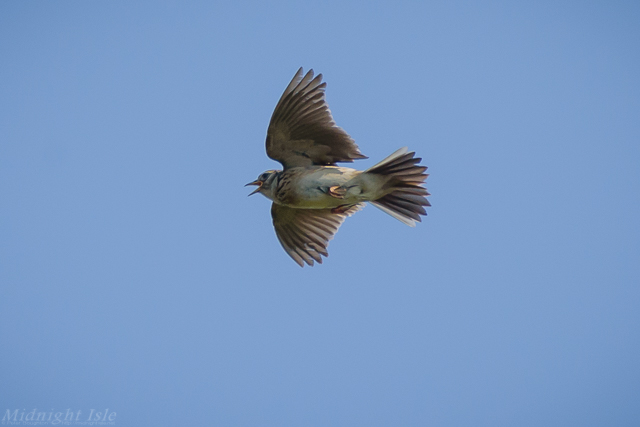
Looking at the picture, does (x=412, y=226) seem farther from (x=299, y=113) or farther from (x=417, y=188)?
(x=299, y=113)

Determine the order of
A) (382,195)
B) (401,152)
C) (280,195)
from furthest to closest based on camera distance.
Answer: (280,195)
(382,195)
(401,152)

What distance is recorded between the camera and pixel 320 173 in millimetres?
7230

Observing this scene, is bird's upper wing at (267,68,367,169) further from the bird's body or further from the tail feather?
the tail feather

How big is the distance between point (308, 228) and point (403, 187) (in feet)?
5.59

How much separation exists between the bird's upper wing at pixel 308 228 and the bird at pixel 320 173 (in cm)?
1

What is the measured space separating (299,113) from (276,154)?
26.3 inches

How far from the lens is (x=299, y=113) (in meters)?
7.15

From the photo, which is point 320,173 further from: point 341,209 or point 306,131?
point 341,209

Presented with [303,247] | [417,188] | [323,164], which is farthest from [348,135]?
[303,247]

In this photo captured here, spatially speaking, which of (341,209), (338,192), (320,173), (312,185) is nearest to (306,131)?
(320,173)

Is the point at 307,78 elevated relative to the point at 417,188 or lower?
elevated

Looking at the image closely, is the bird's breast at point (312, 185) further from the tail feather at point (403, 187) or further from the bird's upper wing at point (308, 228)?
the bird's upper wing at point (308, 228)

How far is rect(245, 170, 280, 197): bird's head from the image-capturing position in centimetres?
781

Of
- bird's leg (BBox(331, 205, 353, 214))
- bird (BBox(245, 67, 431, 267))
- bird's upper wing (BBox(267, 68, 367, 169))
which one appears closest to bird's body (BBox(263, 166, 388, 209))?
bird (BBox(245, 67, 431, 267))
